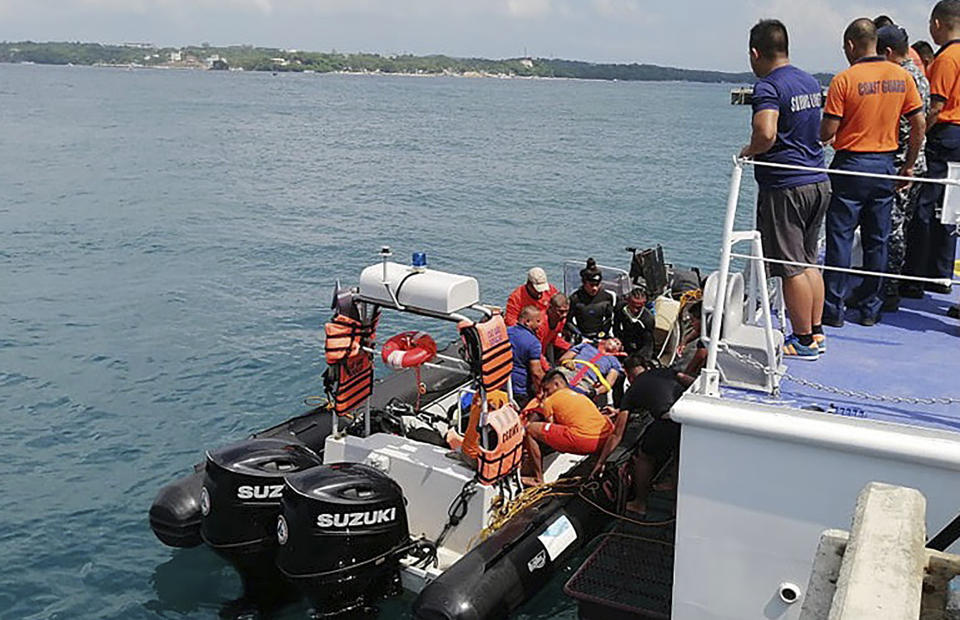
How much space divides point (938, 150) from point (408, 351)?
3617 mm

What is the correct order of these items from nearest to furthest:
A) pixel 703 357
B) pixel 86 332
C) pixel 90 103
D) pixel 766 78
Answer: pixel 766 78 < pixel 703 357 < pixel 86 332 < pixel 90 103

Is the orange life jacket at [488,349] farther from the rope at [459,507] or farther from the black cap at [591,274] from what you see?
the black cap at [591,274]

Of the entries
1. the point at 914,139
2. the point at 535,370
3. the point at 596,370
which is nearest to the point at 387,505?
the point at 535,370

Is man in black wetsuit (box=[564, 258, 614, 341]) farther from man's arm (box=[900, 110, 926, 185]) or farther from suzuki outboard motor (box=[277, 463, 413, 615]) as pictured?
suzuki outboard motor (box=[277, 463, 413, 615])

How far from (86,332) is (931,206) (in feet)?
38.9

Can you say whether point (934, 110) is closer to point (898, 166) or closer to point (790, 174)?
point (898, 166)

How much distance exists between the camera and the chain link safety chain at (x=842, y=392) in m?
4.48

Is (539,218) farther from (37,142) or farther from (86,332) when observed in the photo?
(37,142)

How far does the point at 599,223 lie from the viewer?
25031 millimetres

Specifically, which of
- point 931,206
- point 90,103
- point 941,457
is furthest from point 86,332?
point 90,103

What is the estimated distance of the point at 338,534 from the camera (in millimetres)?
5250

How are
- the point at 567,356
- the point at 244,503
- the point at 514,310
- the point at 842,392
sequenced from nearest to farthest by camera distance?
the point at 842,392 → the point at 244,503 → the point at 567,356 → the point at 514,310

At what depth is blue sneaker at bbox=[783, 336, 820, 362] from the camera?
5105 millimetres

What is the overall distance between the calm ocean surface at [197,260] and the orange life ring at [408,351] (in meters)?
1.49
